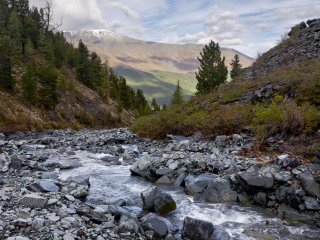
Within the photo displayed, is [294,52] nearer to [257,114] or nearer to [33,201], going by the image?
[257,114]

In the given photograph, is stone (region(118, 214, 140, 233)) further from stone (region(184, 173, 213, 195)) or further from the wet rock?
the wet rock

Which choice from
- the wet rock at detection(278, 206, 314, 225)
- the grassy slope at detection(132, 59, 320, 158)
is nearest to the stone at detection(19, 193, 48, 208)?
the wet rock at detection(278, 206, 314, 225)

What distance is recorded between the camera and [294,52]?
40.3 metres

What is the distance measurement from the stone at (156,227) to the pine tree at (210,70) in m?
51.0

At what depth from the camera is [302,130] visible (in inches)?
721

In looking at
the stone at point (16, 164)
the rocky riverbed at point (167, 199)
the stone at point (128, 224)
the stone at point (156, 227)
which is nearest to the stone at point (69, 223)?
the rocky riverbed at point (167, 199)

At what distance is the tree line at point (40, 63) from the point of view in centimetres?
5166

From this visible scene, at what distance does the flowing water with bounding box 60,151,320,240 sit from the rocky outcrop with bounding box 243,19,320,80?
90.8 ft

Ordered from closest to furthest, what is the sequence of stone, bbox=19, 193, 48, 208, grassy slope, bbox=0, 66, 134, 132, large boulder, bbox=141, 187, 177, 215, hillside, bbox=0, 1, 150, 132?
stone, bbox=19, 193, 48, 208, large boulder, bbox=141, 187, 177, 215, grassy slope, bbox=0, 66, 134, 132, hillside, bbox=0, 1, 150, 132

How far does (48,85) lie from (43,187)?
43948mm

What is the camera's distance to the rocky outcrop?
38.2 meters

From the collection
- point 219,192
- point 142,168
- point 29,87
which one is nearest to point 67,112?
point 29,87

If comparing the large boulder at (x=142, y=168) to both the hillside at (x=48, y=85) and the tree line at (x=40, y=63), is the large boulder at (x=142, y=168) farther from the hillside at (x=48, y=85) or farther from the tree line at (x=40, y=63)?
the tree line at (x=40, y=63)

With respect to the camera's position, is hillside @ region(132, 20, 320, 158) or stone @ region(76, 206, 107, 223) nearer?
stone @ region(76, 206, 107, 223)
